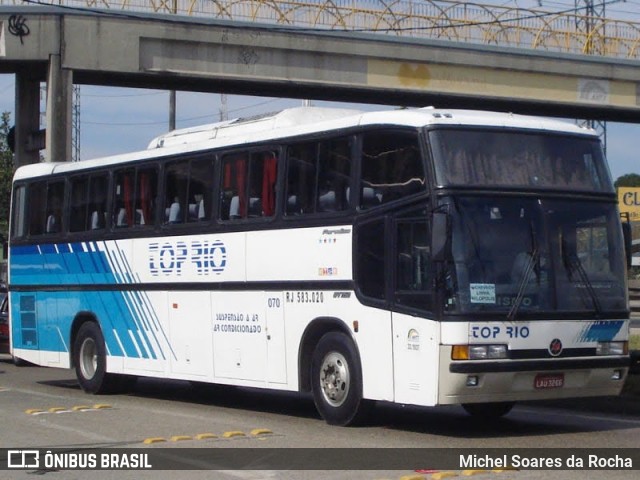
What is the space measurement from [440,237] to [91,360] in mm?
8554

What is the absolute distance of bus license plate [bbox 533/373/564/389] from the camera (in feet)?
41.7

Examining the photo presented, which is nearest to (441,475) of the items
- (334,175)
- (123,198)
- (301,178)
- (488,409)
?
(488,409)

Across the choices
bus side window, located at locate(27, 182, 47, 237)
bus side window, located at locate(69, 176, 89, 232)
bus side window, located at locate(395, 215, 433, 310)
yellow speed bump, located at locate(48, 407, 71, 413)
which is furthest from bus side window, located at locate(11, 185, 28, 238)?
bus side window, located at locate(395, 215, 433, 310)

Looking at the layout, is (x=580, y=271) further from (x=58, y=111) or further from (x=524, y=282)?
Result: (x=58, y=111)

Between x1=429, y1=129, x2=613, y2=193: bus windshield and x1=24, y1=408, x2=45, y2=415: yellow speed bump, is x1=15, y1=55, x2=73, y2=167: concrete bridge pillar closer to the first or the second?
x1=24, y1=408, x2=45, y2=415: yellow speed bump

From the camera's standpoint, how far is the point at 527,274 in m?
12.6

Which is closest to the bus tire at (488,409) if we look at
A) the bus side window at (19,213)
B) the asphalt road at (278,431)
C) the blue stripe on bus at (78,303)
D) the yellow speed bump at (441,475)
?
the asphalt road at (278,431)

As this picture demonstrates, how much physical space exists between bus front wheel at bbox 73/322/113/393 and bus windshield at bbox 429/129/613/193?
7.86 metres

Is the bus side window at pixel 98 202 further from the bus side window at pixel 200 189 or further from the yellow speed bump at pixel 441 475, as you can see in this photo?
the yellow speed bump at pixel 441 475

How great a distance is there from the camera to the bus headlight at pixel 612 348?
13.1m

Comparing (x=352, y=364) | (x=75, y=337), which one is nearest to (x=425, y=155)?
(x=352, y=364)

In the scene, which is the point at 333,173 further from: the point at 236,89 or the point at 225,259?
the point at 236,89

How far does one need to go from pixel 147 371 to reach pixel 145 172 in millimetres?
2876

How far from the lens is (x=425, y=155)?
501 inches
